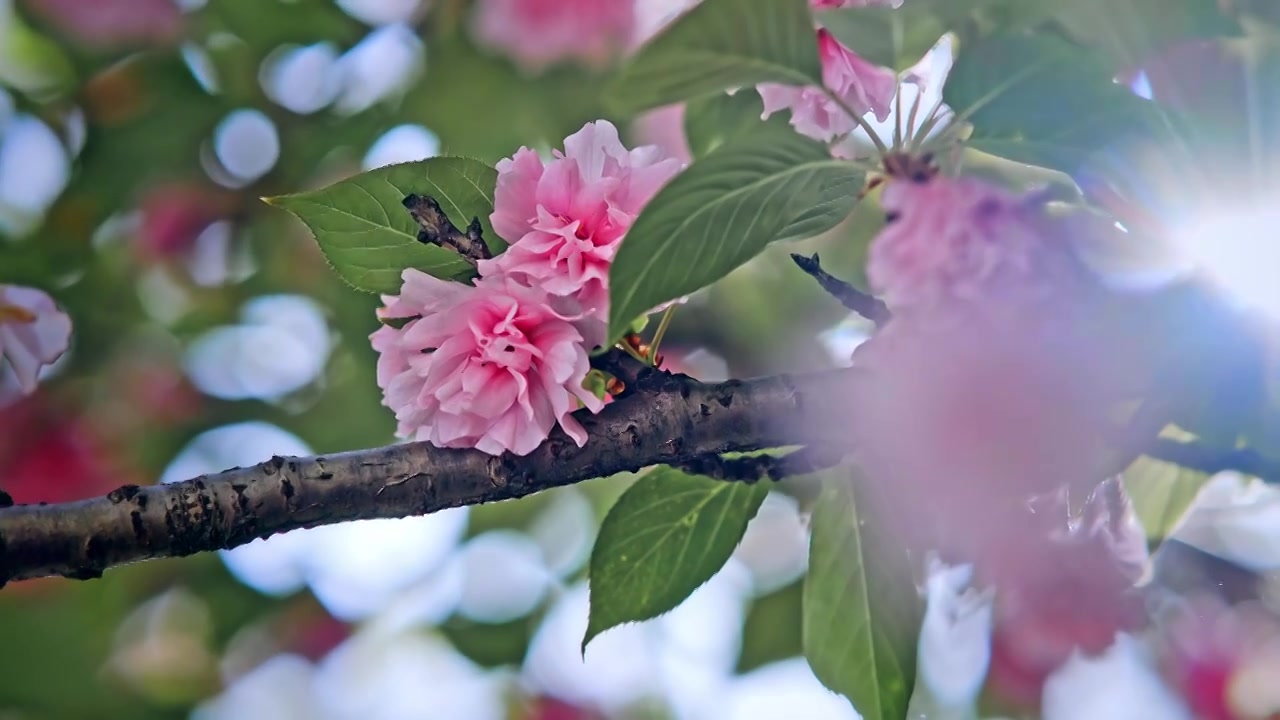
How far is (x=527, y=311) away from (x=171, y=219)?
0.70 meters

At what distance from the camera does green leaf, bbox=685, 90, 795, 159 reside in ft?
1.21

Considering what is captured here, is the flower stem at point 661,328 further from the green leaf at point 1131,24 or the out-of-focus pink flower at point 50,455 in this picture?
the out-of-focus pink flower at point 50,455

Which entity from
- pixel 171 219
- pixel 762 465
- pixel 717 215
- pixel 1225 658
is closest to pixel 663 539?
pixel 762 465

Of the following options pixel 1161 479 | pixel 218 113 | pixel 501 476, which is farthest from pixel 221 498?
pixel 218 113

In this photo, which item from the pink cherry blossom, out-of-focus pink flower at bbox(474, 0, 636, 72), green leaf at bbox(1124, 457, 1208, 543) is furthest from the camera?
out-of-focus pink flower at bbox(474, 0, 636, 72)

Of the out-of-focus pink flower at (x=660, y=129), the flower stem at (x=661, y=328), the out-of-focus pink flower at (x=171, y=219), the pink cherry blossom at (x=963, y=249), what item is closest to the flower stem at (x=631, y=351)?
the flower stem at (x=661, y=328)

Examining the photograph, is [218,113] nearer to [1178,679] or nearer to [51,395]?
[51,395]

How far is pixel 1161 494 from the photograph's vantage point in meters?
0.34

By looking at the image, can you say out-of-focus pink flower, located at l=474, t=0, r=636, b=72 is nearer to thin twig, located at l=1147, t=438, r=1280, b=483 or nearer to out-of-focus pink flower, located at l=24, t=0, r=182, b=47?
out-of-focus pink flower, located at l=24, t=0, r=182, b=47

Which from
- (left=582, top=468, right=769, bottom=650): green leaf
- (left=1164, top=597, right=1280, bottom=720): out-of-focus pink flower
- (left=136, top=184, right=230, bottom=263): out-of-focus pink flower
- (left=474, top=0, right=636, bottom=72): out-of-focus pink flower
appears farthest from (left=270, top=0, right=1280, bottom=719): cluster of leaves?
(left=136, top=184, right=230, bottom=263): out-of-focus pink flower

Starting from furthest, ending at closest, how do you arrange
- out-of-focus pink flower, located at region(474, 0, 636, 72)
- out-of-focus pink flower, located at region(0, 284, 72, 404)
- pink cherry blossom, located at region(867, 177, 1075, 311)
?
1. out-of-focus pink flower, located at region(474, 0, 636, 72)
2. out-of-focus pink flower, located at region(0, 284, 72, 404)
3. pink cherry blossom, located at region(867, 177, 1075, 311)

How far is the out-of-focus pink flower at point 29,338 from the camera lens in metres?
0.48

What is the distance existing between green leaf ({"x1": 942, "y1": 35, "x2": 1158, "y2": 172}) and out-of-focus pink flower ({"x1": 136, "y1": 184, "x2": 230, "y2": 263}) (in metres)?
0.77

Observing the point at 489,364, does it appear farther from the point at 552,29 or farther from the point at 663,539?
the point at 552,29
